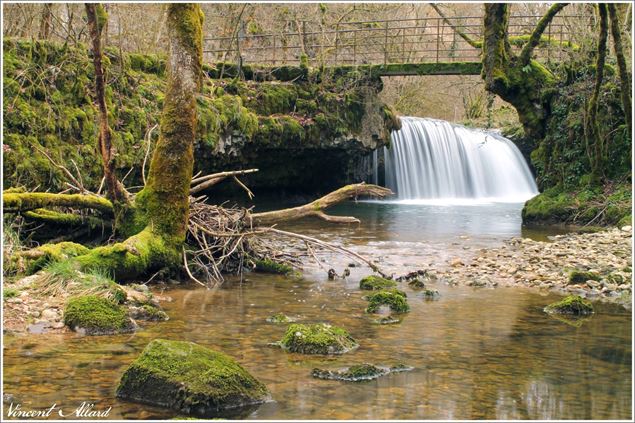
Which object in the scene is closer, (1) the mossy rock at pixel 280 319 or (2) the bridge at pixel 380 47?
(1) the mossy rock at pixel 280 319

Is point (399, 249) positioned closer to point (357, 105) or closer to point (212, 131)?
point (212, 131)

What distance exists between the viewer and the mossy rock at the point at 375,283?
11008mm

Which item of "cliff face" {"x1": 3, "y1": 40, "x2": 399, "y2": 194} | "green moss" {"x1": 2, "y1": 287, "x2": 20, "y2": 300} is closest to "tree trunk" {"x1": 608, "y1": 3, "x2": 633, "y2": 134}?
"cliff face" {"x1": 3, "y1": 40, "x2": 399, "y2": 194}

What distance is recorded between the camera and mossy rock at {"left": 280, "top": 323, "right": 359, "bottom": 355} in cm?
748

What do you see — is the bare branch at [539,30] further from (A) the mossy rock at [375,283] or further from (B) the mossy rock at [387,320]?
(B) the mossy rock at [387,320]

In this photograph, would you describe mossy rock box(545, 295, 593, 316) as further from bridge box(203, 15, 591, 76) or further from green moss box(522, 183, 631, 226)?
bridge box(203, 15, 591, 76)

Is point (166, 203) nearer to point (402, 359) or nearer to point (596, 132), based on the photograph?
point (402, 359)

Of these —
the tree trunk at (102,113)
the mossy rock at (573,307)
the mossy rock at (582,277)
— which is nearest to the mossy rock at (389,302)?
the mossy rock at (573,307)

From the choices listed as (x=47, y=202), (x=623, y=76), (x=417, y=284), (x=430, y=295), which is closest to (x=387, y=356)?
(x=430, y=295)

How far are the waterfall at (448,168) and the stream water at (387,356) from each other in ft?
53.7

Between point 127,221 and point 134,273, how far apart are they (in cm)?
104

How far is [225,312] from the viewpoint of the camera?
9.28 meters

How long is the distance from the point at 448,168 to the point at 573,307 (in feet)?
62.9
